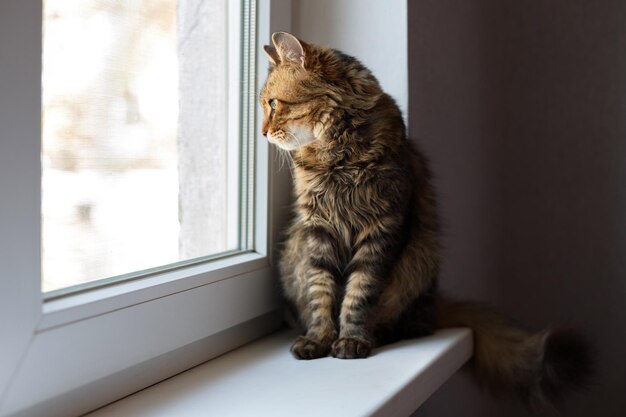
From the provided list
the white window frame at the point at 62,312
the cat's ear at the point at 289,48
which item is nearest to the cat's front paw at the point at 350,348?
the white window frame at the point at 62,312

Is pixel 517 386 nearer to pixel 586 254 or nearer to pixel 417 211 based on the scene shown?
pixel 417 211

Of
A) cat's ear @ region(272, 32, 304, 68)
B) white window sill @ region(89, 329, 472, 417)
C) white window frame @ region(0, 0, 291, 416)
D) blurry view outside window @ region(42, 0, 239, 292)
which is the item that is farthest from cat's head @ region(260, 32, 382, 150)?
white window sill @ region(89, 329, 472, 417)

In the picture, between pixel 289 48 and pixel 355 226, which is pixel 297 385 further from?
pixel 289 48

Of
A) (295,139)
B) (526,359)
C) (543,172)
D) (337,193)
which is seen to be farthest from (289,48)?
(543,172)

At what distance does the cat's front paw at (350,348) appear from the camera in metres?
1.08

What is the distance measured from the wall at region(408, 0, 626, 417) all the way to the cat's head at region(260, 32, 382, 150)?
504 millimetres

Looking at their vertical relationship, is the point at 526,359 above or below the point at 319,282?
below

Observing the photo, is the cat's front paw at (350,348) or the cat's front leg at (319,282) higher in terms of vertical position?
the cat's front leg at (319,282)

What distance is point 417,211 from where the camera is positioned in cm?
125

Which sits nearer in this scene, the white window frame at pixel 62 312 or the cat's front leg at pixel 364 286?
the white window frame at pixel 62 312

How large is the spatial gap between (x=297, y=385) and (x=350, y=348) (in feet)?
0.54

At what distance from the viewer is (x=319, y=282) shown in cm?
118

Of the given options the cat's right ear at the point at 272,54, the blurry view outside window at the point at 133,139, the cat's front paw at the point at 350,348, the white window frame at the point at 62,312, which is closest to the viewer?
the white window frame at the point at 62,312

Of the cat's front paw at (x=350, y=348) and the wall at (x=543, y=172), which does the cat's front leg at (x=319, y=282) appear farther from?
the wall at (x=543, y=172)
